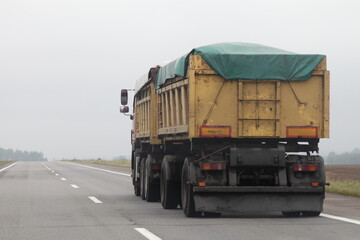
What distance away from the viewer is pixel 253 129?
12.4 meters

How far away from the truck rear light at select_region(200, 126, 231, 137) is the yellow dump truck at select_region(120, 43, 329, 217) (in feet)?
0.06

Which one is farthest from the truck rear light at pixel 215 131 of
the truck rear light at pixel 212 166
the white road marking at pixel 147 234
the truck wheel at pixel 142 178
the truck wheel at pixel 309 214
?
the truck wheel at pixel 142 178

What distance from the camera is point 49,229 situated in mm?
10805

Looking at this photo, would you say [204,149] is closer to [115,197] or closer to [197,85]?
[197,85]

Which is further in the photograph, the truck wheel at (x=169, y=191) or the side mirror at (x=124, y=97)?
the side mirror at (x=124, y=97)

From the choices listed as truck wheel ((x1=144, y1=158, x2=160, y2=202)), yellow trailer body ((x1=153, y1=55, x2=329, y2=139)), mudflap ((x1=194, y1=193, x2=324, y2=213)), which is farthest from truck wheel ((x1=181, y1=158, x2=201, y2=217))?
truck wheel ((x1=144, y1=158, x2=160, y2=202))

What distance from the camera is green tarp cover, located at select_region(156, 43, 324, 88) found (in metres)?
12.4

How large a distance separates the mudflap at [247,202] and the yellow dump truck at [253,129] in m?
0.02

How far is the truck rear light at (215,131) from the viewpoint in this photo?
12211 mm

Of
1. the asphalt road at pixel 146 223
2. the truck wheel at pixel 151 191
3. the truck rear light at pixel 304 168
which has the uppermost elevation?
the truck rear light at pixel 304 168

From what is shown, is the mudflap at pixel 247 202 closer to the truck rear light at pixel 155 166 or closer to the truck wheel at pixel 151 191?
the truck rear light at pixel 155 166

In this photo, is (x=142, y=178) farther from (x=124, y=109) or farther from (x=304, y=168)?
(x=304, y=168)

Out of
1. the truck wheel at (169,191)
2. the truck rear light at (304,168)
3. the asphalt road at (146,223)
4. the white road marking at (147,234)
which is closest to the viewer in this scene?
the white road marking at (147,234)

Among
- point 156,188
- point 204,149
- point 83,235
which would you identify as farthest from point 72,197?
point 83,235
